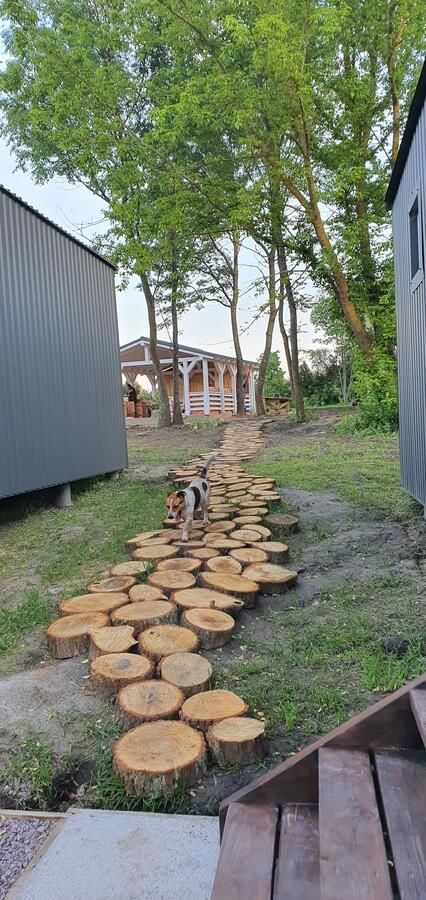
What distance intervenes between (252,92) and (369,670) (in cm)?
1014

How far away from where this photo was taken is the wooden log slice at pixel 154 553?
3.88m

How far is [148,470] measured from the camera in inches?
342

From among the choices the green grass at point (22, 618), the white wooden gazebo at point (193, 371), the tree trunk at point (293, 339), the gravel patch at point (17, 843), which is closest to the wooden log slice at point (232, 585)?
the green grass at point (22, 618)

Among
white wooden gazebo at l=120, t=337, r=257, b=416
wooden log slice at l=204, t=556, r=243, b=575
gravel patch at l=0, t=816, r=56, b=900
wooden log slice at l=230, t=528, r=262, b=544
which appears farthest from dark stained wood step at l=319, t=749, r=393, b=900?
white wooden gazebo at l=120, t=337, r=257, b=416

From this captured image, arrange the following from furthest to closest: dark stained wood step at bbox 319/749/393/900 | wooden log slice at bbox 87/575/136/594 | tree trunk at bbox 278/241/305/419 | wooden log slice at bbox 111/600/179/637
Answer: tree trunk at bbox 278/241/305/419 → wooden log slice at bbox 87/575/136/594 → wooden log slice at bbox 111/600/179/637 → dark stained wood step at bbox 319/749/393/900

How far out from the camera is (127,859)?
4.93ft

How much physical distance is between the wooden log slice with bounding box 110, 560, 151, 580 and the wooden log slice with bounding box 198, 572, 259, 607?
0.48m

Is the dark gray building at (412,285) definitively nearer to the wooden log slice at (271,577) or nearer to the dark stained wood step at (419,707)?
the wooden log slice at (271,577)

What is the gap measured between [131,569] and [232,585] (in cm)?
81

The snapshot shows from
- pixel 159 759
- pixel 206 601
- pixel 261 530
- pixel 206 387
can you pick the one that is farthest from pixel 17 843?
pixel 206 387

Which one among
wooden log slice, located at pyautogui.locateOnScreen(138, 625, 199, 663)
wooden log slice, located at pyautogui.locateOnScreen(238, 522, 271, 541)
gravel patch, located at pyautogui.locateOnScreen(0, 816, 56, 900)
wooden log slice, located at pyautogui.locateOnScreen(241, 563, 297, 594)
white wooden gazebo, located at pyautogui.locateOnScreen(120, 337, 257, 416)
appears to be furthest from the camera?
white wooden gazebo, located at pyautogui.locateOnScreen(120, 337, 257, 416)

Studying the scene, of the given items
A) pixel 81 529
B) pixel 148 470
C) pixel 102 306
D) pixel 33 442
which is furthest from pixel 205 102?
pixel 81 529

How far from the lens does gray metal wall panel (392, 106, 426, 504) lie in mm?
4582

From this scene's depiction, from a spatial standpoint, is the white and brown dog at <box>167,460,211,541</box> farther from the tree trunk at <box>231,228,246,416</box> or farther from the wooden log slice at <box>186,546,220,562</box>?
the tree trunk at <box>231,228,246,416</box>
